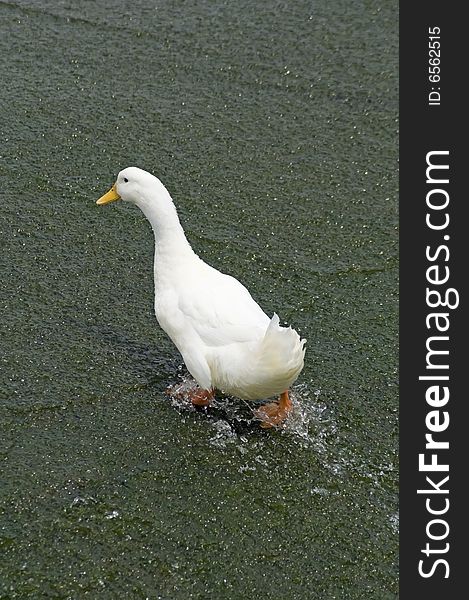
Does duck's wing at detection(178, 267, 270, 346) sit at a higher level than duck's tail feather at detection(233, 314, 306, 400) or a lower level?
higher

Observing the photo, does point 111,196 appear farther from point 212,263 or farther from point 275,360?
point 275,360

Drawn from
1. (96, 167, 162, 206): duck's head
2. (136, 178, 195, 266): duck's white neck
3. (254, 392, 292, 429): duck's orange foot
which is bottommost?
(254, 392, 292, 429): duck's orange foot

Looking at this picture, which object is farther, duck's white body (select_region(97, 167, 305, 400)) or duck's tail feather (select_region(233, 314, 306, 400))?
duck's white body (select_region(97, 167, 305, 400))

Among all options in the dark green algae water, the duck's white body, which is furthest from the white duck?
the dark green algae water

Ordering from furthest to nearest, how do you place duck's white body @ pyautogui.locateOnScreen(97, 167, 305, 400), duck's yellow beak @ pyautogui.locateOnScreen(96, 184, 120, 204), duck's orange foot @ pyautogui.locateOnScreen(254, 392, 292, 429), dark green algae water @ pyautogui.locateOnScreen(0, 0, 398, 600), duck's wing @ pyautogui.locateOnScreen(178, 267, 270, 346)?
duck's yellow beak @ pyautogui.locateOnScreen(96, 184, 120, 204)
duck's orange foot @ pyautogui.locateOnScreen(254, 392, 292, 429)
duck's wing @ pyautogui.locateOnScreen(178, 267, 270, 346)
duck's white body @ pyautogui.locateOnScreen(97, 167, 305, 400)
dark green algae water @ pyautogui.locateOnScreen(0, 0, 398, 600)

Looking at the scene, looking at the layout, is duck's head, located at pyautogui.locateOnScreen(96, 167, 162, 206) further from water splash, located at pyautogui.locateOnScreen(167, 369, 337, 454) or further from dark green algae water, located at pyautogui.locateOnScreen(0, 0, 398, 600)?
water splash, located at pyautogui.locateOnScreen(167, 369, 337, 454)

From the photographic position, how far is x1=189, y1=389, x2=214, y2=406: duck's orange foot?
4137mm

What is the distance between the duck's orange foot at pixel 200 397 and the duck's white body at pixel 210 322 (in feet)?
0.50

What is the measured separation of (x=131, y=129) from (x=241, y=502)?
2.80 meters

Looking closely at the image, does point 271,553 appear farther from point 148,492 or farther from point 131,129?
point 131,129

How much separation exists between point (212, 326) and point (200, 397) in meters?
0.40

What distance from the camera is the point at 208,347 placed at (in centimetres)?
392

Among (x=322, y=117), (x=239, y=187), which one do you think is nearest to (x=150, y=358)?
(x=239, y=187)

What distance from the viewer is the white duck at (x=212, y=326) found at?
369 cm
